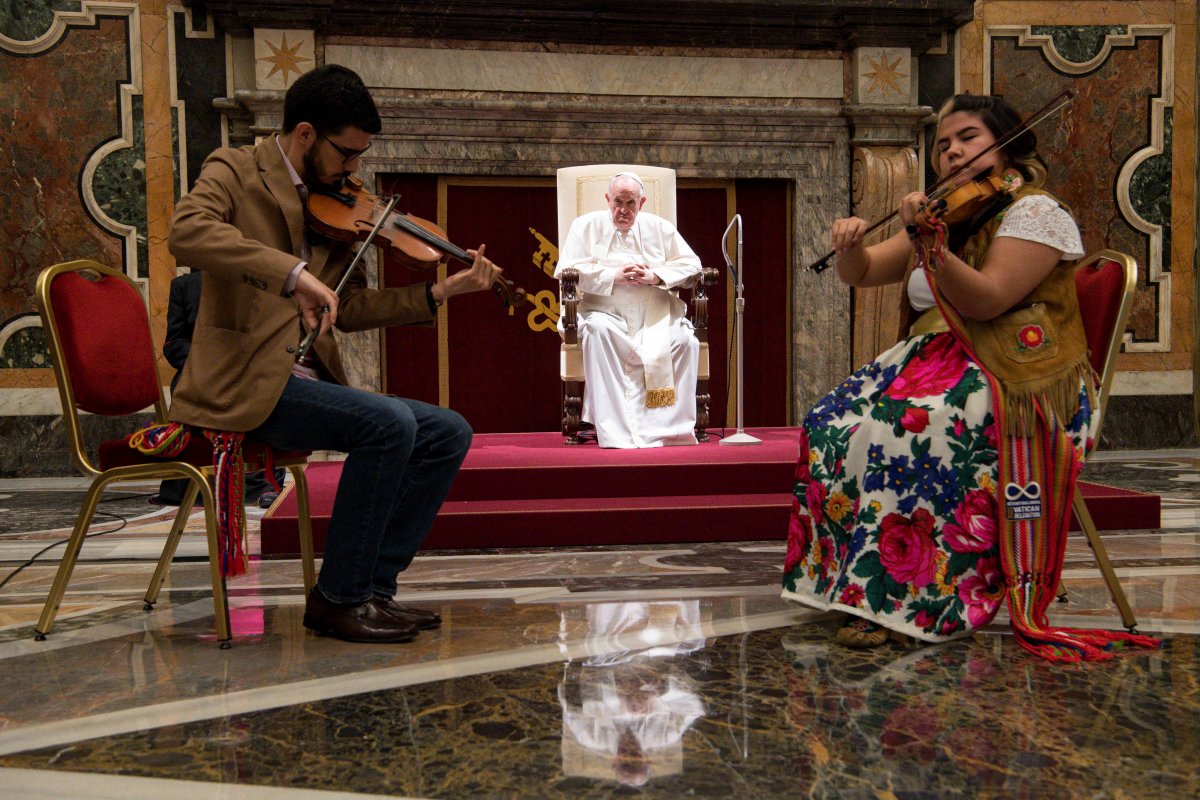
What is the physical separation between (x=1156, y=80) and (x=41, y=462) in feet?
24.8

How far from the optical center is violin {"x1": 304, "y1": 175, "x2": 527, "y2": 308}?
2.59 metres

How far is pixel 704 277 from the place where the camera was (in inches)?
223

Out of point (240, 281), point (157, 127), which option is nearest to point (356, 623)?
point (240, 281)

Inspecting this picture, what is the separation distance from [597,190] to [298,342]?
3.94 metres

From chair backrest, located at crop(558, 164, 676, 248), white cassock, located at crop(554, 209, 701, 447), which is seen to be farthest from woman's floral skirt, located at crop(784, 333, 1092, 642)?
chair backrest, located at crop(558, 164, 676, 248)

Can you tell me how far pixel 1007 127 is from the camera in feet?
8.70

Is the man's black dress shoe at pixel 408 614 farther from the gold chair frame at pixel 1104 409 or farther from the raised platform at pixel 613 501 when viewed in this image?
the gold chair frame at pixel 1104 409

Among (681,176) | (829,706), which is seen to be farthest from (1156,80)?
(829,706)

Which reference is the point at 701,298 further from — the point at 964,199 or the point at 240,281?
the point at 240,281

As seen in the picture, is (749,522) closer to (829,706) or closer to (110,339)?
(829,706)

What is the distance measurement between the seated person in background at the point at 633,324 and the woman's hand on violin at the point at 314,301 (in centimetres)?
304

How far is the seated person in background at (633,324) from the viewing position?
5.48m

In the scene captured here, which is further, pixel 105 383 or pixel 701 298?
pixel 701 298

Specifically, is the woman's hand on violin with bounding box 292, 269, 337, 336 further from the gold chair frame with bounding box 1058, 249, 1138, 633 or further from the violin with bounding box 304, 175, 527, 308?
the gold chair frame with bounding box 1058, 249, 1138, 633
